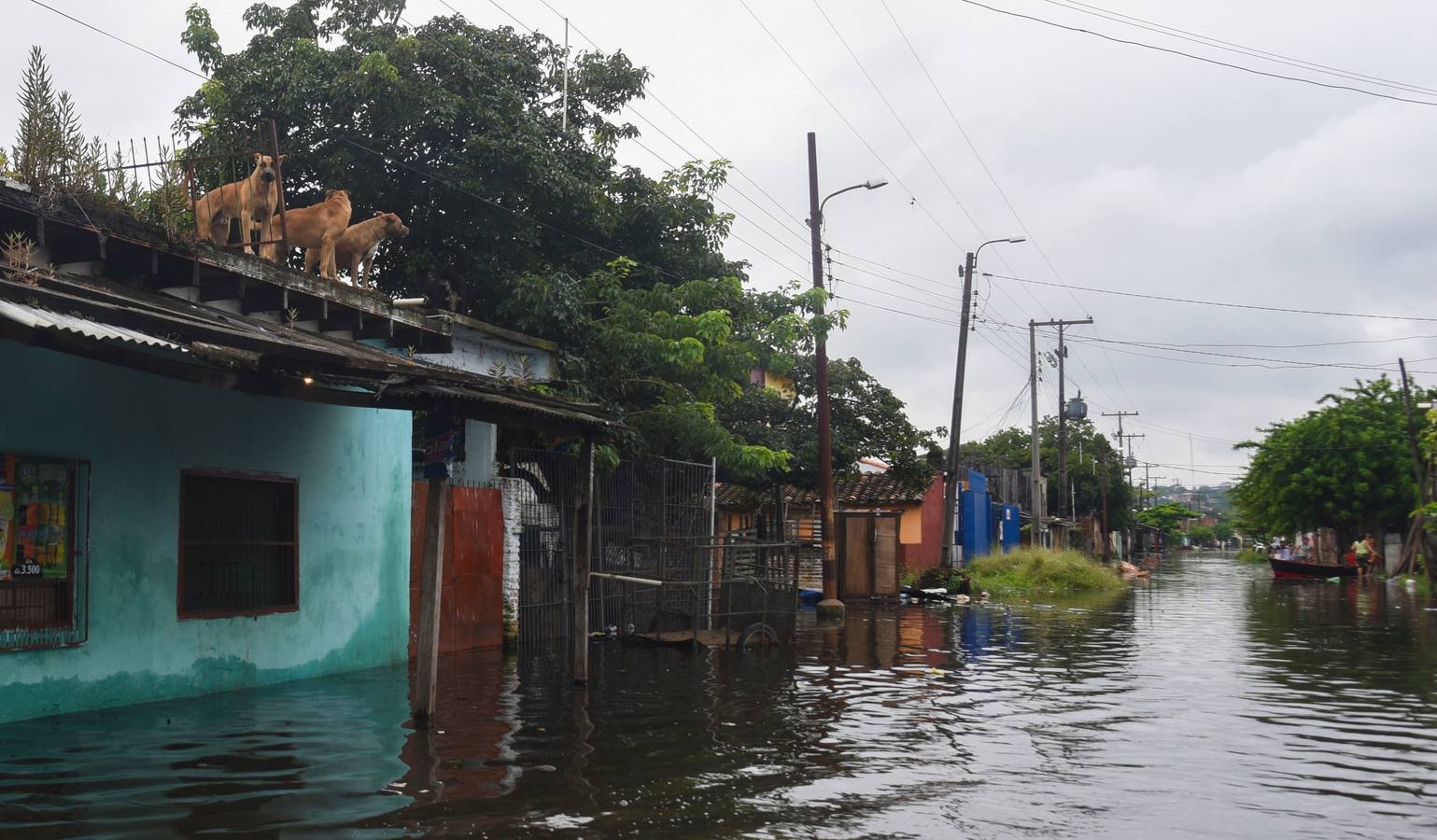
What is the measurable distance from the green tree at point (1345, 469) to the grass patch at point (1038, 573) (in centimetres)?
1724

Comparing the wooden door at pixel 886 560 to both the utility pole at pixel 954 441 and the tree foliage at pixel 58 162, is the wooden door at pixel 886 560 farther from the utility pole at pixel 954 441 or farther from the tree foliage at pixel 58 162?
the tree foliage at pixel 58 162

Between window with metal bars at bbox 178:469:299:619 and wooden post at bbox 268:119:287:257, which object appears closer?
window with metal bars at bbox 178:469:299:619

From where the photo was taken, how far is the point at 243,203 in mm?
11891

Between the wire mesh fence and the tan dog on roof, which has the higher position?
the tan dog on roof

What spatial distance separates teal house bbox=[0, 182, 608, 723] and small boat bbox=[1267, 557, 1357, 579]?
42904 mm

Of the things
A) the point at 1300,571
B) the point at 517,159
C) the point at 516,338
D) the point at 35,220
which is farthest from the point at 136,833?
the point at 1300,571

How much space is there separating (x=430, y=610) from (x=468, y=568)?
214 inches

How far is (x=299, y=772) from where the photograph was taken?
295 inches

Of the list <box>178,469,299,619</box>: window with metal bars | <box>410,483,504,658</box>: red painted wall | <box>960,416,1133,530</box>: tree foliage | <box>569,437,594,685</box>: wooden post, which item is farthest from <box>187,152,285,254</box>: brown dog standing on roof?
<box>960,416,1133,530</box>: tree foliage

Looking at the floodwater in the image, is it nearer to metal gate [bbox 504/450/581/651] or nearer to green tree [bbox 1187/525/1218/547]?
metal gate [bbox 504/450/581/651]

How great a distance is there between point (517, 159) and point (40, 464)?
40.5 ft

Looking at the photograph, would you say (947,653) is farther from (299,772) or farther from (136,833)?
(136,833)

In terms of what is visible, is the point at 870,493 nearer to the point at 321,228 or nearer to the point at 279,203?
the point at 321,228

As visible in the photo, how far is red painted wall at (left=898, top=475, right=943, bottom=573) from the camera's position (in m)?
37.6
